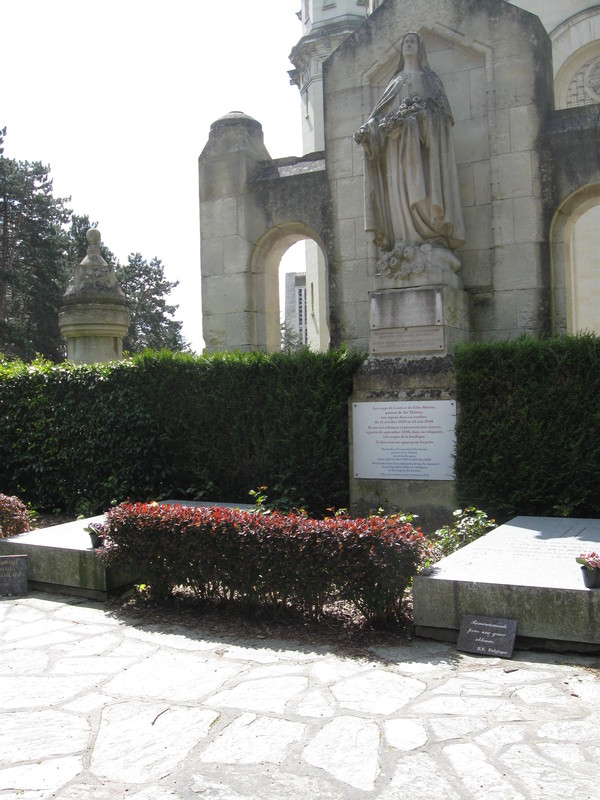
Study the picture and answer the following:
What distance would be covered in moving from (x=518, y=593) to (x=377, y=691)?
46.4 inches

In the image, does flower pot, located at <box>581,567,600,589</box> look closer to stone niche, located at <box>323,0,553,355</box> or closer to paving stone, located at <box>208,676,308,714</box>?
paving stone, located at <box>208,676,308,714</box>

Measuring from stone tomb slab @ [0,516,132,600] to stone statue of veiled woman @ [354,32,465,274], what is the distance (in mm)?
4717

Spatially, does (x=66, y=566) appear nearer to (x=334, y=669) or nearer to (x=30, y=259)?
(x=334, y=669)

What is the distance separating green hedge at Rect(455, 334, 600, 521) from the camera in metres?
7.44

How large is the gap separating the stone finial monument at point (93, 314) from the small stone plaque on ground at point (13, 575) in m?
6.31

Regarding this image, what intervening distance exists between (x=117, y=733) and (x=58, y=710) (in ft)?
1.79

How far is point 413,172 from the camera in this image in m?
8.88

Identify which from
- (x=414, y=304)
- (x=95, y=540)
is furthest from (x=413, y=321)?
(x=95, y=540)

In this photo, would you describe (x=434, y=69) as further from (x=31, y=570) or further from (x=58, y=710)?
(x=58, y=710)

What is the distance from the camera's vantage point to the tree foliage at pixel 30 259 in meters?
30.4

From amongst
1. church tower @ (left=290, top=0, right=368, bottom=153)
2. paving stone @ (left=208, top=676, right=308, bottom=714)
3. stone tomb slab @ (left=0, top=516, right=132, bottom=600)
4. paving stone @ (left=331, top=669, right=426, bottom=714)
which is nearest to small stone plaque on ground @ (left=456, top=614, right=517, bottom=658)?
paving stone @ (left=331, top=669, right=426, bottom=714)

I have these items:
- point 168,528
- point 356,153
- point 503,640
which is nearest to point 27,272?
point 356,153

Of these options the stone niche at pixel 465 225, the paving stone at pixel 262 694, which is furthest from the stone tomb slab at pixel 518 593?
the stone niche at pixel 465 225

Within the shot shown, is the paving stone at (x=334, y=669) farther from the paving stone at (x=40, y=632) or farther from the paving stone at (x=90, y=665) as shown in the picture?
the paving stone at (x=40, y=632)
